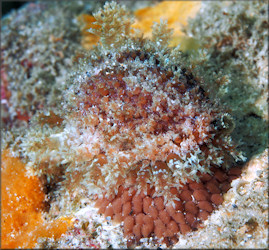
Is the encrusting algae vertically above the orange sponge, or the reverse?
A: the encrusting algae

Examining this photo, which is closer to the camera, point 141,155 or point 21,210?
point 141,155

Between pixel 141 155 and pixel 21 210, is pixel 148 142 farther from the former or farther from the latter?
pixel 21 210

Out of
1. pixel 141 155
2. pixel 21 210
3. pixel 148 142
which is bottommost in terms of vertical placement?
pixel 21 210

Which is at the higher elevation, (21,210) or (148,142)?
(148,142)

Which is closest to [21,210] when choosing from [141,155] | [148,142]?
[141,155]

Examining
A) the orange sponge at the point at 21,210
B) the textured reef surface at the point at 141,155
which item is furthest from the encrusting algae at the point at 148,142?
the orange sponge at the point at 21,210

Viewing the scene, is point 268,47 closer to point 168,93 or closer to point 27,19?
point 168,93

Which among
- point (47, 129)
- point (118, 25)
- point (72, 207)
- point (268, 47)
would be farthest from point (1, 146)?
point (268, 47)

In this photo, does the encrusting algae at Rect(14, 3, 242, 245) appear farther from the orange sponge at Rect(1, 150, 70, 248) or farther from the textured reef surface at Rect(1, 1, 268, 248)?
the orange sponge at Rect(1, 150, 70, 248)

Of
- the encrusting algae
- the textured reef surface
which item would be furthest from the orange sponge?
the encrusting algae

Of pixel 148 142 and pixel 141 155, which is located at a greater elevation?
pixel 148 142

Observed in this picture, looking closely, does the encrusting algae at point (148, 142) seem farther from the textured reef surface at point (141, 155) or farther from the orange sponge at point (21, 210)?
the orange sponge at point (21, 210)
